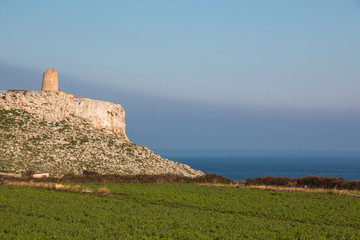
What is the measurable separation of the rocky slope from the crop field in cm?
2219

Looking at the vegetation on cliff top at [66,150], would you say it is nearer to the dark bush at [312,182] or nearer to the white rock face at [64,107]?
the white rock face at [64,107]

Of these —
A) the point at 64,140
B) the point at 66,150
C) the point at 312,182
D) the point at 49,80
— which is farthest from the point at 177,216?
the point at 49,80

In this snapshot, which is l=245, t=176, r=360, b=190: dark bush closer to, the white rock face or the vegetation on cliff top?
the vegetation on cliff top

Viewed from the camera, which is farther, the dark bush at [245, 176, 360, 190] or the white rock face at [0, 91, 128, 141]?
the white rock face at [0, 91, 128, 141]

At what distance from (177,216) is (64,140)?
42.4 metres

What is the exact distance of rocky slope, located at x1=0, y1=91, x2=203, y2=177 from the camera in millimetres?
54781

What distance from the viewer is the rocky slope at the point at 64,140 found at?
54.8 m

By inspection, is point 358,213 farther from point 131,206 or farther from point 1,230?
point 1,230

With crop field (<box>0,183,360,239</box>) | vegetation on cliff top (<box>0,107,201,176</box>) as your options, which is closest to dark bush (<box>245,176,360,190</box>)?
crop field (<box>0,183,360,239</box>)

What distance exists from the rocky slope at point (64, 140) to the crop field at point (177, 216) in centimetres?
2219

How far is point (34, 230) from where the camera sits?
1880 cm

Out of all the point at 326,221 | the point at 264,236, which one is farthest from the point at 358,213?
the point at 264,236

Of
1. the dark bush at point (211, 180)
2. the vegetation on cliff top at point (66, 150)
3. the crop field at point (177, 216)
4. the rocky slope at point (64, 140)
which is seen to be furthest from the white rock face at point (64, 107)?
the crop field at point (177, 216)

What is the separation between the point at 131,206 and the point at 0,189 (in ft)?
44.7
